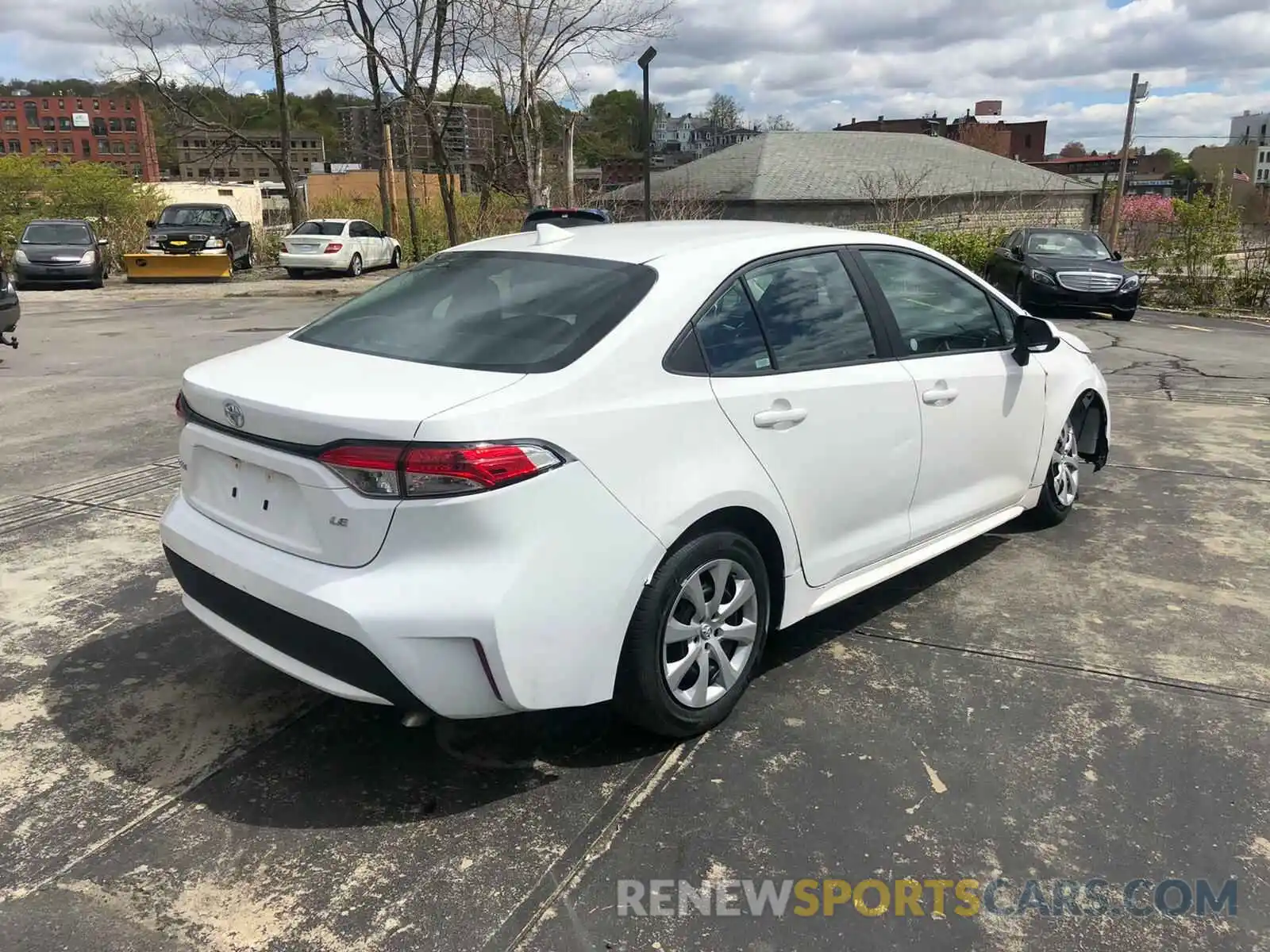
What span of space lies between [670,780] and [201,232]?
24.5 m

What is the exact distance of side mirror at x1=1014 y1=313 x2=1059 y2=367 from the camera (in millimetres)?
4434

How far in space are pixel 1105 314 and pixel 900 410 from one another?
15.4 meters

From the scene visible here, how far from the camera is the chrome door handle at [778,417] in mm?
3141

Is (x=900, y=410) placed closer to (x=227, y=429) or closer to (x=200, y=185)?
(x=227, y=429)

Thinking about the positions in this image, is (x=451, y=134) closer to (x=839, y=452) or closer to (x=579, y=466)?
(x=839, y=452)

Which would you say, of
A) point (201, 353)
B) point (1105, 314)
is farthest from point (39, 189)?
point (1105, 314)

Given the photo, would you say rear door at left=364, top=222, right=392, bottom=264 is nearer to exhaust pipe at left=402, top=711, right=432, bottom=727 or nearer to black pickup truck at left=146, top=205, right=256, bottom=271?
black pickup truck at left=146, top=205, right=256, bottom=271

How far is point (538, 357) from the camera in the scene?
2.83 m

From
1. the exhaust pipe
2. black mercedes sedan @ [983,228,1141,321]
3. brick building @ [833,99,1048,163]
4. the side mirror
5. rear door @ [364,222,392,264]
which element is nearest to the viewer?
the exhaust pipe

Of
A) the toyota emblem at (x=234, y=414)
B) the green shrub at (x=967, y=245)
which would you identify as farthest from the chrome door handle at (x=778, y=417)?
the green shrub at (x=967, y=245)

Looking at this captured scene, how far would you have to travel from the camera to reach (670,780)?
2965 mm

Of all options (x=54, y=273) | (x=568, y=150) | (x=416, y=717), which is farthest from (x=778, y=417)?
(x=568, y=150)

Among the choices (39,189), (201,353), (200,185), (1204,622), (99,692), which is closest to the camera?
(99,692)

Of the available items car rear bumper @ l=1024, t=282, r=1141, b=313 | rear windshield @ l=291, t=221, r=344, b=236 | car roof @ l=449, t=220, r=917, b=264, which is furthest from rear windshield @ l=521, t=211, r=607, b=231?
rear windshield @ l=291, t=221, r=344, b=236
